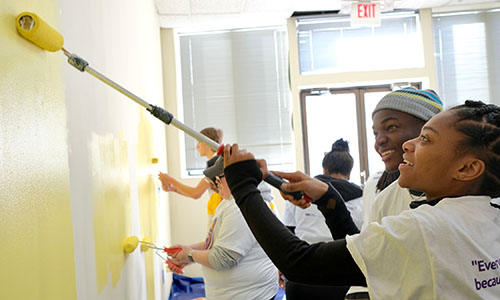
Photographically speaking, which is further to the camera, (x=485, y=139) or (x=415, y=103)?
(x=415, y=103)

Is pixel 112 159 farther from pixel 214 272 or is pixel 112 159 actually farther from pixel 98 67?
pixel 214 272

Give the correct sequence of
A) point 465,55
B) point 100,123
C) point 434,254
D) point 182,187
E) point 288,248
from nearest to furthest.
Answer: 1. point 434,254
2. point 288,248
3. point 100,123
4. point 182,187
5. point 465,55

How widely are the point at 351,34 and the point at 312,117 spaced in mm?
976

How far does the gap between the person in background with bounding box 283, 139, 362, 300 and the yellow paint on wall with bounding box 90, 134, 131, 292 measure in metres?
1.02

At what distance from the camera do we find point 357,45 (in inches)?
180

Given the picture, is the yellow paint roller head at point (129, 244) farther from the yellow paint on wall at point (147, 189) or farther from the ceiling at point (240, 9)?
the ceiling at point (240, 9)

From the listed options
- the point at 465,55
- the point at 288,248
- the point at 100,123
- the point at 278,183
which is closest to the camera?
the point at 288,248

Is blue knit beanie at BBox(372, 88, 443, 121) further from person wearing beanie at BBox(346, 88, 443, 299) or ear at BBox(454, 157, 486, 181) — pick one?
ear at BBox(454, 157, 486, 181)

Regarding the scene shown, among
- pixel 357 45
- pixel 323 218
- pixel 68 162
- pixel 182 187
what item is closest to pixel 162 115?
pixel 68 162

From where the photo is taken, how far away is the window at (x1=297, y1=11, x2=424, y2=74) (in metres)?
4.56

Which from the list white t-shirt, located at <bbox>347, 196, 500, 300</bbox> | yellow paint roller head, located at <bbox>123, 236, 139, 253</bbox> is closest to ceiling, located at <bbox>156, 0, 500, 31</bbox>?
yellow paint roller head, located at <bbox>123, 236, 139, 253</bbox>

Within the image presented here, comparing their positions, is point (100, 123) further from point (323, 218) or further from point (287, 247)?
point (323, 218)

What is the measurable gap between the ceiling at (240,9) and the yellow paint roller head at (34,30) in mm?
3078

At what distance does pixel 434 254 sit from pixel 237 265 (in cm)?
134
